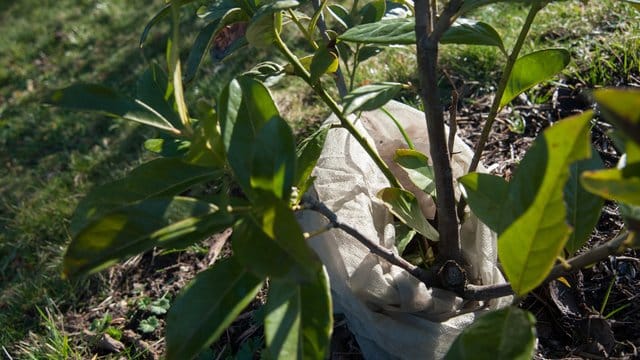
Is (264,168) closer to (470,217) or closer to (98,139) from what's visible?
(470,217)

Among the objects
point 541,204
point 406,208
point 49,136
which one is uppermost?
point 541,204

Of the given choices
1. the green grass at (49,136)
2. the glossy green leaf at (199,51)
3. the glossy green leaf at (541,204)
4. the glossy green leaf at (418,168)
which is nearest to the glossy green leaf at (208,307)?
the glossy green leaf at (541,204)

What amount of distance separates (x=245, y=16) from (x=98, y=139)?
208 cm

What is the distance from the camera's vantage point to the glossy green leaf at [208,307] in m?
0.90

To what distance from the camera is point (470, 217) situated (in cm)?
147

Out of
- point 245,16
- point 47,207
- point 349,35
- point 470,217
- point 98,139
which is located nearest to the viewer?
point 349,35

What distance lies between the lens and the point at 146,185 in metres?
1.03

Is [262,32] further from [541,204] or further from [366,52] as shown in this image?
[541,204]

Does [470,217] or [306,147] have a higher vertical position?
[306,147]

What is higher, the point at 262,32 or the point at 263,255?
the point at 262,32

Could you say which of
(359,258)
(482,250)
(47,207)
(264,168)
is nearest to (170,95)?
(264,168)

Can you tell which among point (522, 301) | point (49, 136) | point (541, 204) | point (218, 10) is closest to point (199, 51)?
point (218, 10)

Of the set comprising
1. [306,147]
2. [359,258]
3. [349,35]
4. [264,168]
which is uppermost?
[349,35]

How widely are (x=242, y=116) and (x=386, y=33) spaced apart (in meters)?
0.33
